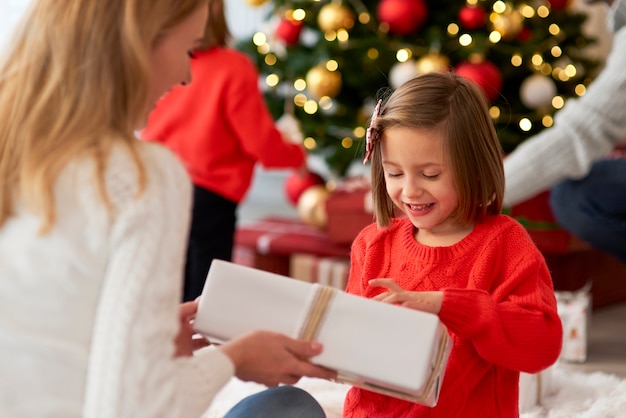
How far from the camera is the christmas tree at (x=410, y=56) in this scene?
3.06 m

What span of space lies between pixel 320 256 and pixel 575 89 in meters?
1.06

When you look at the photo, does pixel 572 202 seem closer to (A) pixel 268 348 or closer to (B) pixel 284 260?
(B) pixel 284 260

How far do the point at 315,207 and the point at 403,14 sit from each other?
714 millimetres

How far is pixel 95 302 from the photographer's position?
1.02 meters

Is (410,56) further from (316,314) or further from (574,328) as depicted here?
(316,314)

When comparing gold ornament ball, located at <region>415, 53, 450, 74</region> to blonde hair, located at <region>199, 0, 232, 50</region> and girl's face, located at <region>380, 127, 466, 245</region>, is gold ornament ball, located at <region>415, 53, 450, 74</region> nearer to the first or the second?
blonde hair, located at <region>199, 0, 232, 50</region>

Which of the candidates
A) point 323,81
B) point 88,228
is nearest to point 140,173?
point 88,228

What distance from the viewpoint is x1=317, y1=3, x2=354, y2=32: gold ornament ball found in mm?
3180

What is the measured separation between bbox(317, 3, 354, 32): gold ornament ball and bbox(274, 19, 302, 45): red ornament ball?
10 centimetres

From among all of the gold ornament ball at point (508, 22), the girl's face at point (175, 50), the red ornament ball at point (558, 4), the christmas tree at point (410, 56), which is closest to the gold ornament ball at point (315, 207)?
the christmas tree at point (410, 56)

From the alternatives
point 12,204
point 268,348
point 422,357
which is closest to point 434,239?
point 422,357

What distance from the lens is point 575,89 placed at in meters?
3.19

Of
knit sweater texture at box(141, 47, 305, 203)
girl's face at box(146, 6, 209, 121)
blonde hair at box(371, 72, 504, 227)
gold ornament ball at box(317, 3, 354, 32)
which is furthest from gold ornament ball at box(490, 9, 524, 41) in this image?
girl's face at box(146, 6, 209, 121)

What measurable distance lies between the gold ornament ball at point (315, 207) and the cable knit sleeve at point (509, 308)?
1.73 m
